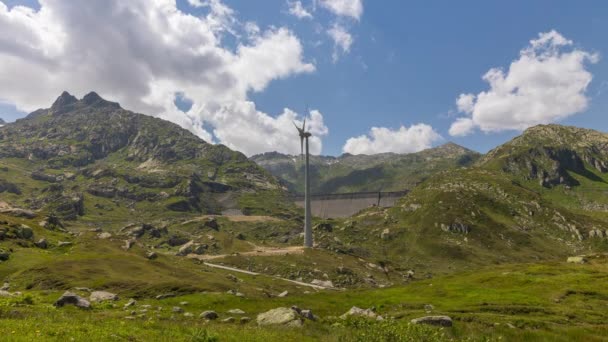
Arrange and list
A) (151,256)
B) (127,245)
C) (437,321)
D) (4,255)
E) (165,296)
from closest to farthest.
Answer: (437,321)
(165,296)
(4,255)
(151,256)
(127,245)

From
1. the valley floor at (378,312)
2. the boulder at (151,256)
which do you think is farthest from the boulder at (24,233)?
the valley floor at (378,312)

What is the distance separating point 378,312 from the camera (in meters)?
55.8

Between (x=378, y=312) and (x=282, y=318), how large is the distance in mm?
23579

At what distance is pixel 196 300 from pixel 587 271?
95910 millimetres

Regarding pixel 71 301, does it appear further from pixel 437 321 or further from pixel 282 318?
pixel 437 321

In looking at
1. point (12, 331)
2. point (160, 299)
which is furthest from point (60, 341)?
point (160, 299)

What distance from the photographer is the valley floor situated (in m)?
23.6

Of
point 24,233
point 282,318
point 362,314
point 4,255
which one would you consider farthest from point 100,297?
point 24,233

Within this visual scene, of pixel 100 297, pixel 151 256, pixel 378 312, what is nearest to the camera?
pixel 378 312

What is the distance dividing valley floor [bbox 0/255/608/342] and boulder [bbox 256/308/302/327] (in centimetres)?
141

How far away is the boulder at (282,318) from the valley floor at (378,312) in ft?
4.62

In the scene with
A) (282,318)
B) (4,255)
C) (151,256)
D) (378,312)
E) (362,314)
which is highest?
(282,318)

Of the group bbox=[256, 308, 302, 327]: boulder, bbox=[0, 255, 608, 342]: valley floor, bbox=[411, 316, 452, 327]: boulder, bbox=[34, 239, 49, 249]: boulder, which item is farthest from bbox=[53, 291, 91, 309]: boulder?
bbox=[34, 239, 49, 249]: boulder

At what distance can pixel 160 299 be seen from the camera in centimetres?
6512
